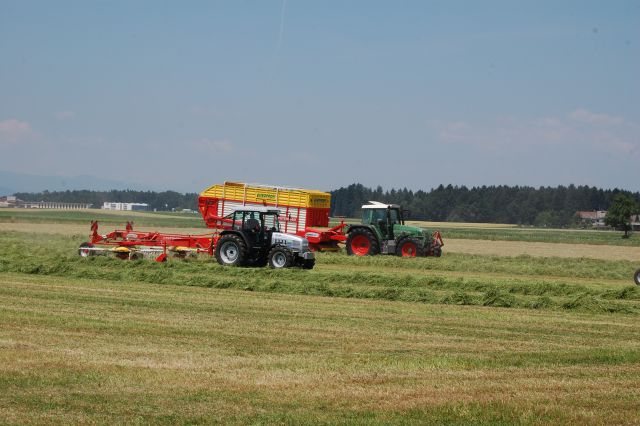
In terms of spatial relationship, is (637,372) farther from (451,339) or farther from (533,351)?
(451,339)

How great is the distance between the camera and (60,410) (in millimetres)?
8898

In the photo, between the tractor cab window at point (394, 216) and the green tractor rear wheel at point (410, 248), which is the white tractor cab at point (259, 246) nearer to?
the green tractor rear wheel at point (410, 248)

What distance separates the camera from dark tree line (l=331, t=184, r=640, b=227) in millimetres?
140750

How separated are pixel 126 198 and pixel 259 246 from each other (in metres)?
160

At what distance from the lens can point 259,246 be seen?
27297 mm

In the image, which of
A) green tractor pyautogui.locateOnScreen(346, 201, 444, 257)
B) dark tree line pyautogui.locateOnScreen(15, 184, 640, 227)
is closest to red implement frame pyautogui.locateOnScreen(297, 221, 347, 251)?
green tractor pyautogui.locateOnScreen(346, 201, 444, 257)

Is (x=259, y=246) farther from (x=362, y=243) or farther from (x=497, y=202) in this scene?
A: (x=497, y=202)

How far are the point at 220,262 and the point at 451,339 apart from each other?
1402cm

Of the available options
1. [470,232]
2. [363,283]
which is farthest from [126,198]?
[363,283]

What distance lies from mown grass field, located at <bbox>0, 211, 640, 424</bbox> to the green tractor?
419 inches

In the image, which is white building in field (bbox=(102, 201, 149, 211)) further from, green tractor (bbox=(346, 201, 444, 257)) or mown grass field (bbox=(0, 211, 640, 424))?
mown grass field (bbox=(0, 211, 640, 424))

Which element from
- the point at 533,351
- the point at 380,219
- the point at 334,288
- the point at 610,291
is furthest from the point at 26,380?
the point at 380,219

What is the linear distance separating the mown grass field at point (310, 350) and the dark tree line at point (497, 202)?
116188 mm

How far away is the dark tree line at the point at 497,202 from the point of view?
141 m
